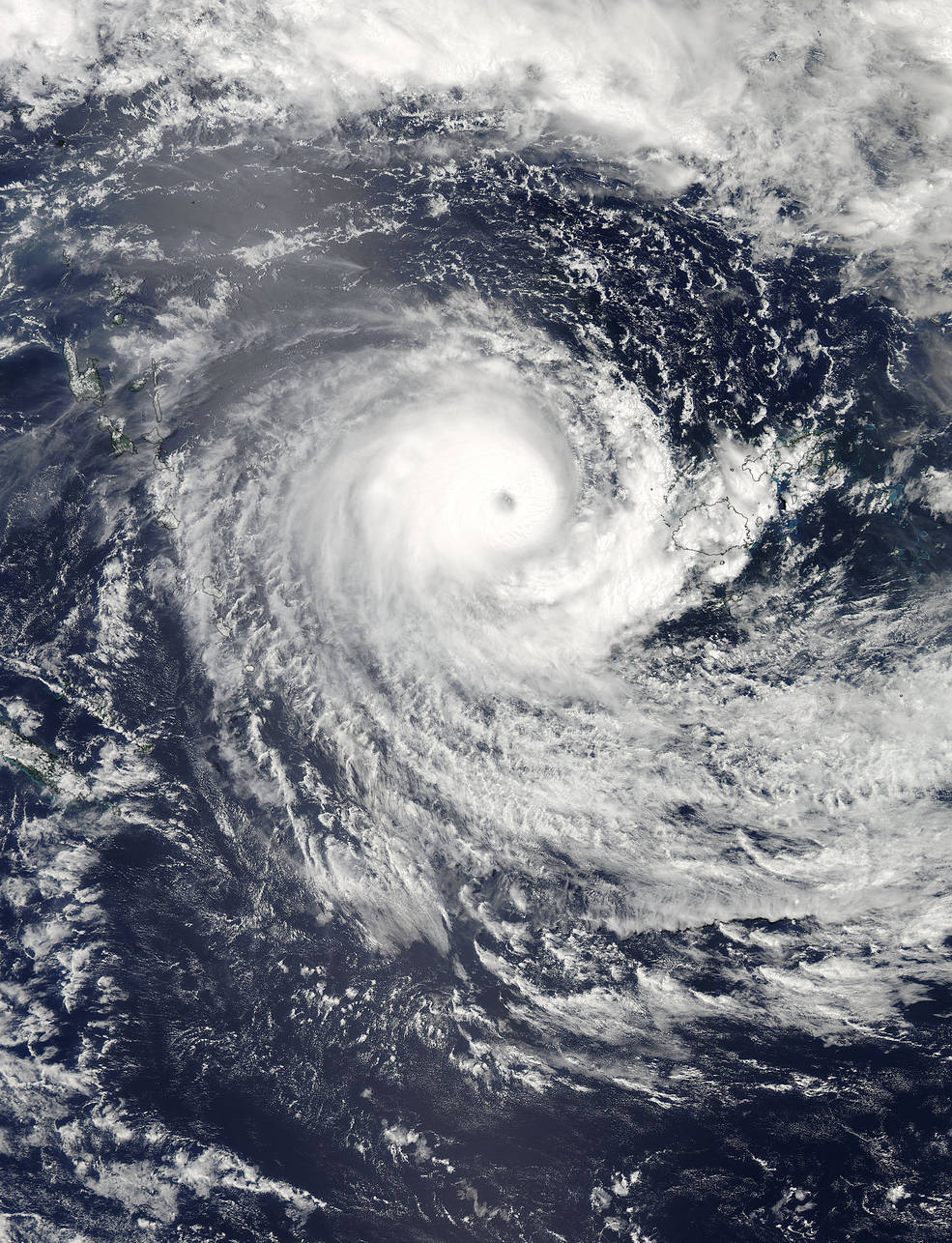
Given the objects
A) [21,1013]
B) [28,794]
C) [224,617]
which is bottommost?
[21,1013]

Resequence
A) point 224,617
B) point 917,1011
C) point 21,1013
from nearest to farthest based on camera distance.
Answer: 1. point 917,1011
2. point 21,1013
3. point 224,617

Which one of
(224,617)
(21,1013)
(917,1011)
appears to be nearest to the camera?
(917,1011)

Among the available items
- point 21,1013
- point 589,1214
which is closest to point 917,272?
point 589,1214

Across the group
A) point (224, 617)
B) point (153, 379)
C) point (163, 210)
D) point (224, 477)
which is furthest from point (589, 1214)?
point (163, 210)

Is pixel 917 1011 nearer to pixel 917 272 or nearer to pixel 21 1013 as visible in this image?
pixel 917 272

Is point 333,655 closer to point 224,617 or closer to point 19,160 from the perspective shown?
point 224,617

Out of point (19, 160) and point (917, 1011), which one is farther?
point (19, 160)

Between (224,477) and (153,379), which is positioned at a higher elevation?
(153,379)
